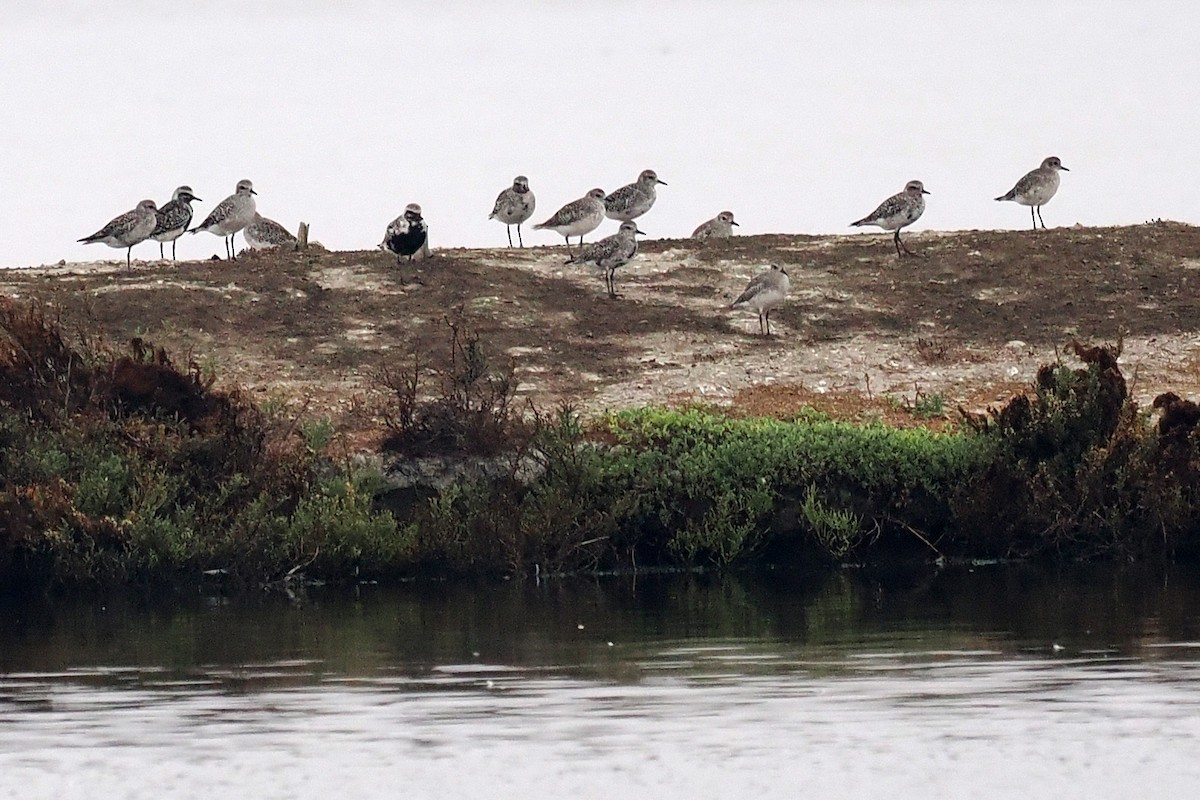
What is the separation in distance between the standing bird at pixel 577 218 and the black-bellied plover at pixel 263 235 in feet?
16.6

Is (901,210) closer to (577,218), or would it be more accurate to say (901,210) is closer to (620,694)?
(577,218)

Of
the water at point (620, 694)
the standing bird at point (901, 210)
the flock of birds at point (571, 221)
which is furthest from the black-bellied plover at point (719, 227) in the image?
the water at point (620, 694)

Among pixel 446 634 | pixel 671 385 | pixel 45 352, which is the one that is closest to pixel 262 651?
pixel 446 634

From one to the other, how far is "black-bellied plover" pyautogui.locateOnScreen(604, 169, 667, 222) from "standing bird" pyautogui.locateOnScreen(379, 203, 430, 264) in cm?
634

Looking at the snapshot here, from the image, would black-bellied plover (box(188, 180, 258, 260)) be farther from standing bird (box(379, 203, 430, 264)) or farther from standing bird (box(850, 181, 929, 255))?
standing bird (box(850, 181, 929, 255))

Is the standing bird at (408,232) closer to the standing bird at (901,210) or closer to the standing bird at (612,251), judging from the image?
the standing bird at (612,251)

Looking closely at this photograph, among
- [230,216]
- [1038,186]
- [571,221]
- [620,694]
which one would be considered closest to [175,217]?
[230,216]

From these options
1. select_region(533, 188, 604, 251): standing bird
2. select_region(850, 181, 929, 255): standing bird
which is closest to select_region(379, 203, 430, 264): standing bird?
select_region(533, 188, 604, 251): standing bird

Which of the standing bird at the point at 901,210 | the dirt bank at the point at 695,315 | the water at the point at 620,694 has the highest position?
the standing bird at the point at 901,210

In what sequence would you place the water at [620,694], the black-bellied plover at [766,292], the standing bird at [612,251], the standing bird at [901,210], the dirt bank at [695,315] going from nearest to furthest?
the water at [620,694]
the dirt bank at [695,315]
the black-bellied plover at [766,292]
the standing bird at [612,251]
the standing bird at [901,210]

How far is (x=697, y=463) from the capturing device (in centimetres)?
2891

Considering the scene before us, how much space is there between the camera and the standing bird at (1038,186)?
47.8 m

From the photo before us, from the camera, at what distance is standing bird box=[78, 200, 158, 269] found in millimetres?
43562

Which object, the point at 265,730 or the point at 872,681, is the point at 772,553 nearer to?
the point at 872,681
